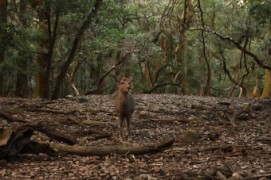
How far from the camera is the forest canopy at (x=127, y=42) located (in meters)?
15.7

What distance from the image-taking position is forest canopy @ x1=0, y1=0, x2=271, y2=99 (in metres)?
15.7

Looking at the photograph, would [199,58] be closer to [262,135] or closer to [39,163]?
[262,135]

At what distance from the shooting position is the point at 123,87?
9797 mm

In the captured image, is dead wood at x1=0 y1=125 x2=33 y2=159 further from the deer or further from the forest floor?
the deer

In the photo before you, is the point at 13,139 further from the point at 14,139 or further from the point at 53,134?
the point at 53,134

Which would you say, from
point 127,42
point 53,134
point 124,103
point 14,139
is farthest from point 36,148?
point 127,42

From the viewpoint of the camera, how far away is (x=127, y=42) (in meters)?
26.6

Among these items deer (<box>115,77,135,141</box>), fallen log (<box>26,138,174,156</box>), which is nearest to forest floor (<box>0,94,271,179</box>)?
fallen log (<box>26,138,174,156</box>)

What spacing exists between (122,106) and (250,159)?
3.78 meters

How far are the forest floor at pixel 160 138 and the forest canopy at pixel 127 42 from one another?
6.14 feet

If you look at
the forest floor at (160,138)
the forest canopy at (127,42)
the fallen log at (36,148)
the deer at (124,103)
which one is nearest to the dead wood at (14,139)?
the fallen log at (36,148)

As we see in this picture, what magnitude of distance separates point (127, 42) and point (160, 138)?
56.3 feet

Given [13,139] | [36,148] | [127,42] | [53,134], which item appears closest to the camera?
[13,139]

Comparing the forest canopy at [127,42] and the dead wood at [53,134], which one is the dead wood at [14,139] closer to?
the dead wood at [53,134]
